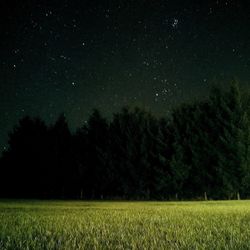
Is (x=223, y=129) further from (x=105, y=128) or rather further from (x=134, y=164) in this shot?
(x=105, y=128)

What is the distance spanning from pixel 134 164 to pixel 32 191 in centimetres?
1754

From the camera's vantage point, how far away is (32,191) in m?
68.8

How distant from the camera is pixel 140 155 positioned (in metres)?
60.7

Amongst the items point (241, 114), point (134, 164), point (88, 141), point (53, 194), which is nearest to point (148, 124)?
point (134, 164)

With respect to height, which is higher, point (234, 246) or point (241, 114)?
point (241, 114)

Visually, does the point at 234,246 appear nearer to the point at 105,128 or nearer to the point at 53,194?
the point at 105,128

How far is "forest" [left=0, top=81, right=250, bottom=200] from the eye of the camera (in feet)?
169

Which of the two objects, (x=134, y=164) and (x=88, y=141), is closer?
(x=134, y=164)

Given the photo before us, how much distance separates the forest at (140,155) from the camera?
169ft

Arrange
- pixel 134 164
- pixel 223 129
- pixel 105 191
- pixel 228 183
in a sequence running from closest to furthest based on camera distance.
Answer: pixel 228 183 → pixel 223 129 → pixel 134 164 → pixel 105 191

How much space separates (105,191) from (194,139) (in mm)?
16517

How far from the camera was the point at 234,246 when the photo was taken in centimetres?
672

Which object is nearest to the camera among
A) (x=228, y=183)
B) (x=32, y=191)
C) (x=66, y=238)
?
(x=66, y=238)

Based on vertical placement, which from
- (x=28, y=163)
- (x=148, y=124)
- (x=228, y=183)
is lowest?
(x=228, y=183)
